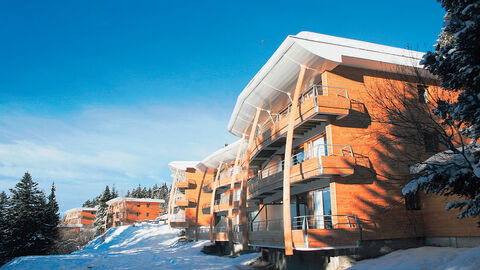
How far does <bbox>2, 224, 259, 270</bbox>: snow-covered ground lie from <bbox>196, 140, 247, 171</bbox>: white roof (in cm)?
1060

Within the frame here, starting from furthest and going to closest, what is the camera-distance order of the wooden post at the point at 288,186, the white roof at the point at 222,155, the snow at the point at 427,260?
the white roof at the point at 222,155, the wooden post at the point at 288,186, the snow at the point at 427,260

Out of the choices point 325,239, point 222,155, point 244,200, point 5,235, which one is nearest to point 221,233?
point 244,200

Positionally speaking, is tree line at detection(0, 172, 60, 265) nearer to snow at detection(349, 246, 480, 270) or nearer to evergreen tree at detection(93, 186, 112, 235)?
snow at detection(349, 246, 480, 270)

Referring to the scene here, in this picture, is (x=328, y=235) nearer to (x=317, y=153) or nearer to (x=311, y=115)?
(x=317, y=153)

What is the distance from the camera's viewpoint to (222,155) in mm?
42625

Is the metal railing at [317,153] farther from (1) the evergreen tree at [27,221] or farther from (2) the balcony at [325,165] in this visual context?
(1) the evergreen tree at [27,221]

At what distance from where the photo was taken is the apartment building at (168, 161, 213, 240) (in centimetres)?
4947

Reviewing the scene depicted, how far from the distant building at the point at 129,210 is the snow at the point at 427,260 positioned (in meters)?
79.7

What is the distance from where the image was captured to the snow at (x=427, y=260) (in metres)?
12.0

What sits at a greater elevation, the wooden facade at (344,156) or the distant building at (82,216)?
the wooden facade at (344,156)

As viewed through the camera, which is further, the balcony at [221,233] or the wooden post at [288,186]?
the balcony at [221,233]

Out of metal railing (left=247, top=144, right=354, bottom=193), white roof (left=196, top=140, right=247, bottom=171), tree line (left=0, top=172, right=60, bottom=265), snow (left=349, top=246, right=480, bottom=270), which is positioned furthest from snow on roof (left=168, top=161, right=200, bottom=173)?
snow (left=349, top=246, right=480, bottom=270)

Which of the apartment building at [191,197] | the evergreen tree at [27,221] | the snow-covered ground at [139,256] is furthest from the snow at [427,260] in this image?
the evergreen tree at [27,221]

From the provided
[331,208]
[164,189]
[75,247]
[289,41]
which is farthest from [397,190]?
[164,189]
